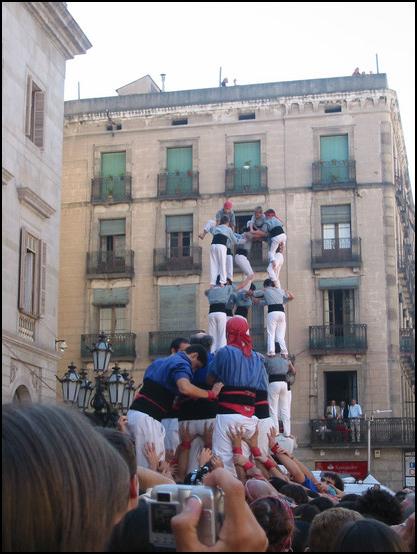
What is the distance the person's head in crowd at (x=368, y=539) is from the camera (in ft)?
11.2

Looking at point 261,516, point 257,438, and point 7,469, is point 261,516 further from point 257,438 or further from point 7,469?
Result: point 257,438

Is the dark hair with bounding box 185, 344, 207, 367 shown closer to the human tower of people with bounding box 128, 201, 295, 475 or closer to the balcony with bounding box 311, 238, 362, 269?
the human tower of people with bounding box 128, 201, 295, 475

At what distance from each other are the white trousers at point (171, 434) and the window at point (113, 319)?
1195 inches

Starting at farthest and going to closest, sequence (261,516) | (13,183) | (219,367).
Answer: (13,183)
(219,367)
(261,516)

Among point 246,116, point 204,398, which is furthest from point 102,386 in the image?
point 246,116

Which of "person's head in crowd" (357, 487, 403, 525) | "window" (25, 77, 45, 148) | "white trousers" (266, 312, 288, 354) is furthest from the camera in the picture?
"window" (25, 77, 45, 148)

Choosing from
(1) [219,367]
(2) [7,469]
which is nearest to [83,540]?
(2) [7,469]

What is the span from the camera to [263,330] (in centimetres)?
3922

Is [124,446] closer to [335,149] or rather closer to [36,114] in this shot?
[36,114]

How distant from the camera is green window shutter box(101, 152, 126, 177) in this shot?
4250 centimetres

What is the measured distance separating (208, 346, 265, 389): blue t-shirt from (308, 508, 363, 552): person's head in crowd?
5.14 m

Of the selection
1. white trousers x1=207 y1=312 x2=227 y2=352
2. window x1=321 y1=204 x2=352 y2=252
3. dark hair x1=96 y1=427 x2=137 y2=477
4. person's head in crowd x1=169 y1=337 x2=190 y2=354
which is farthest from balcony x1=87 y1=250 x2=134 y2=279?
dark hair x1=96 y1=427 x2=137 y2=477

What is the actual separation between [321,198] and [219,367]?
30965mm

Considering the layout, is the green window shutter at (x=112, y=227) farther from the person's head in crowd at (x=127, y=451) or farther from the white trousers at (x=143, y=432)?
the person's head in crowd at (x=127, y=451)
